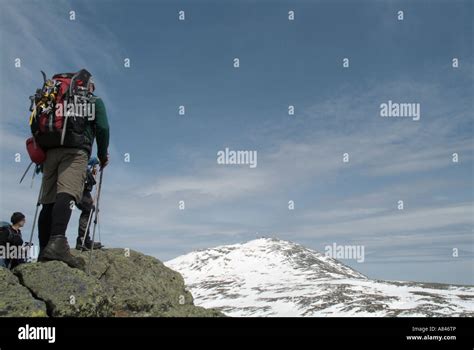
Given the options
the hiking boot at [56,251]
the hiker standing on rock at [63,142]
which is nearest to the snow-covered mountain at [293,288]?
the hiking boot at [56,251]

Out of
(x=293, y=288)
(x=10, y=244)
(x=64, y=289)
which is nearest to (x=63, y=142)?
(x=64, y=289)

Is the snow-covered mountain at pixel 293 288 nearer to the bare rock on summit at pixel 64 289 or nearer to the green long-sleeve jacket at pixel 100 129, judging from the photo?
the bare rock on summit at pixel 64 289

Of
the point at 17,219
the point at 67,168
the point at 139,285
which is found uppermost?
the point at 67,168

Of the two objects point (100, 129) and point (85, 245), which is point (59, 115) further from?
point (85, 245)

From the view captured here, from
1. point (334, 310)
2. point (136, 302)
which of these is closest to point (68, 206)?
point (136, 302)

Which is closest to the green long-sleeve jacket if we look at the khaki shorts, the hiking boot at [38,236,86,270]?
the khaki shorts

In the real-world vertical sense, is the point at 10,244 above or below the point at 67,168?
below

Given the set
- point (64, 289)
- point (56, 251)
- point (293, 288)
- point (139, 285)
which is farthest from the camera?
point (293, 288)

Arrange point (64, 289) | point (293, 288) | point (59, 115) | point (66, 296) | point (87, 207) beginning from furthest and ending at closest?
point (293, 288) < point (87, 207) < point (59, 115) < point (64, 289) < point (66, 296)
